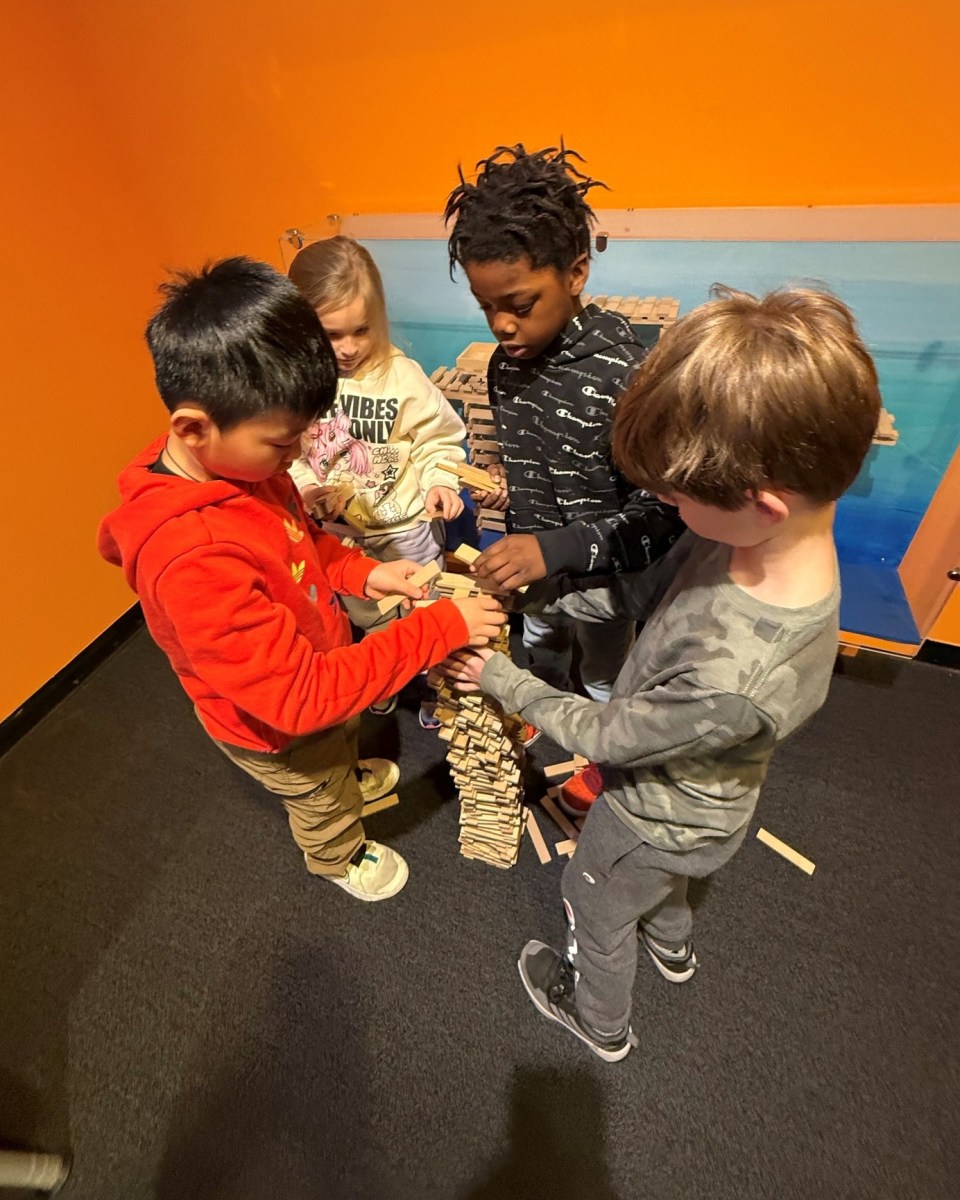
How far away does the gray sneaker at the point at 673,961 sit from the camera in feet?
4.98

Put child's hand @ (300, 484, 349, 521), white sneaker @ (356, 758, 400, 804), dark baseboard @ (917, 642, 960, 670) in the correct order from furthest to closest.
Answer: dark baseboard @ (917, 642, 960, 670), white sneaker @ (356, 758, 400, 804), child's hand @ (300, 484, 349, 521)

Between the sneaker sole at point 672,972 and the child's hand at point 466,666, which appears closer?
the child's hand at point 466,666

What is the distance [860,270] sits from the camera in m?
1.63

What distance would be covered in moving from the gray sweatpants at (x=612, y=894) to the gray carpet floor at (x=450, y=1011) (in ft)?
0.89

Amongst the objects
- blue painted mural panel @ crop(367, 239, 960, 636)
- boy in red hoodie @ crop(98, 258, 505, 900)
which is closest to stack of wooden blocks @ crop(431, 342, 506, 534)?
blue painted mural panel @ crop(367, 239, 960, 636)

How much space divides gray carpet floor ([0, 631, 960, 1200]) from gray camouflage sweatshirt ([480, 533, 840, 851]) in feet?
2.50

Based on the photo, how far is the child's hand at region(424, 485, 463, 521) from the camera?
163 centimetres

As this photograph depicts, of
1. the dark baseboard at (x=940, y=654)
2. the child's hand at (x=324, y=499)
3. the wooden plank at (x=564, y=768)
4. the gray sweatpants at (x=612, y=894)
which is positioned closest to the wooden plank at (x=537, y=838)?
the wooden plank at (x=564, y=768)

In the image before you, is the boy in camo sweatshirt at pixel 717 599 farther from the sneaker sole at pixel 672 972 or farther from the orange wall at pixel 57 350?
the orange wall at pixel 57 350

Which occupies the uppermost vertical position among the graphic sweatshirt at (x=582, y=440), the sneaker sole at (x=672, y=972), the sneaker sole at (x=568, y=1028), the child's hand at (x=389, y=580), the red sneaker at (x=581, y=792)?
the graphic sweatshirt at (x=582, y=440)

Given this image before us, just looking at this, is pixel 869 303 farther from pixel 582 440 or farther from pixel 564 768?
pixel 564 768

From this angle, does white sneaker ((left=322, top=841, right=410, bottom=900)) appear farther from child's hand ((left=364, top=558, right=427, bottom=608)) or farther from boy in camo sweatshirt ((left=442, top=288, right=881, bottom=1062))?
child's hand ((left=364, top=558, right=427, bottom=608))

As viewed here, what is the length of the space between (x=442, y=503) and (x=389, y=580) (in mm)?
385

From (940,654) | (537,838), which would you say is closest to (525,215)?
(537,838)
